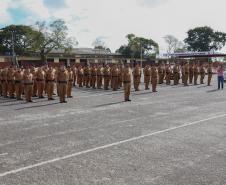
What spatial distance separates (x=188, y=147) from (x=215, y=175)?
1962 mm

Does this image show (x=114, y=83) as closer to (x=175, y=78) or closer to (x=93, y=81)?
(x=93, y=81)

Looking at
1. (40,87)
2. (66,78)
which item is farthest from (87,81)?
(66,78)

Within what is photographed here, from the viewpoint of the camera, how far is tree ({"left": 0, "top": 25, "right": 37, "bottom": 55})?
82312 millimetres

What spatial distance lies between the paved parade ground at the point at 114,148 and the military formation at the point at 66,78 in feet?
16.8

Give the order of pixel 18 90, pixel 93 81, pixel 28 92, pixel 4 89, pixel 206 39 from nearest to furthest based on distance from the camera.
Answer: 1. pixel 28 92
2. pixel 18 90
3. pixel 4 89
4. pixel 93 81
5. pixel 206 39

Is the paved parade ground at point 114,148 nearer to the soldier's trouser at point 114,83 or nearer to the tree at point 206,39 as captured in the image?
the soldier's trouser at point 114,83

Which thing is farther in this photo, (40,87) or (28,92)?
(40,87)

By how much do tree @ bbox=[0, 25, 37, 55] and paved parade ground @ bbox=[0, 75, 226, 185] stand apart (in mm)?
70153

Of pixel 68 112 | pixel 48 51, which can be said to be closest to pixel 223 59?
pixel 48 51

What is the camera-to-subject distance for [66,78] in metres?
19.3

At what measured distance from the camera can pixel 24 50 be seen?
80625 millimetres

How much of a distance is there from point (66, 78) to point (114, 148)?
1131 cm

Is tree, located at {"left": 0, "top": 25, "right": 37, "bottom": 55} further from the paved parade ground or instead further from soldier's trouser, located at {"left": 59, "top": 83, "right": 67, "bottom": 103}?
the paved parade ground

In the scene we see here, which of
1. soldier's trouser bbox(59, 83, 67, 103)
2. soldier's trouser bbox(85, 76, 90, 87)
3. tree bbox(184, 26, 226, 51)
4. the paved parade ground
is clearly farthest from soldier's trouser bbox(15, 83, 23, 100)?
tree bbox(184, 26, 226, 51)
